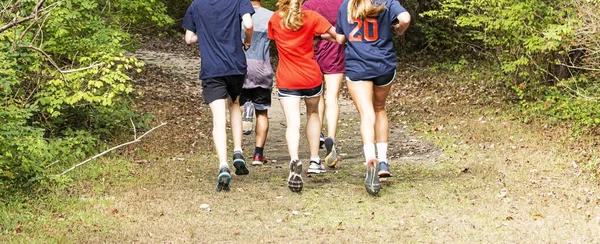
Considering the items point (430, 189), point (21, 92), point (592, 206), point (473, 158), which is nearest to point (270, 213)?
point (430, 189)

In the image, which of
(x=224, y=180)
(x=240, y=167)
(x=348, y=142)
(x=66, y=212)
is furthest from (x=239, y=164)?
(x=348, y=142)

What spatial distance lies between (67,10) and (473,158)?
4.95 m

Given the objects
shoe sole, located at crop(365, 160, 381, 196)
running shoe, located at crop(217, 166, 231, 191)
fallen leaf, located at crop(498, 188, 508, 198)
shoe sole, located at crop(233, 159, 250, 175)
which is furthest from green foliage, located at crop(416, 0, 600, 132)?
running shoe, located at crop(217, 166, 231, 191)

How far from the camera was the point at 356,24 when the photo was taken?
7871mm

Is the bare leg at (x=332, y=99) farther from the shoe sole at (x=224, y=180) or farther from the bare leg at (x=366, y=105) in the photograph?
the shoe sole at (x=224, y=180)

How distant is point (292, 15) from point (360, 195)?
1795 mm

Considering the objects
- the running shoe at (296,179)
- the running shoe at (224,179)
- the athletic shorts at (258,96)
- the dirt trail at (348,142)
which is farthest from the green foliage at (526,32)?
the running shoe at (224,179)

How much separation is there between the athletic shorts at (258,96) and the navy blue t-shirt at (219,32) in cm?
117

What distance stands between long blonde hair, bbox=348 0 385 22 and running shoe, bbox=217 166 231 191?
6.07ft

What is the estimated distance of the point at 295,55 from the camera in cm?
809

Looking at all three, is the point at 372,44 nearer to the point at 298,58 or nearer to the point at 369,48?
the point at 369,48

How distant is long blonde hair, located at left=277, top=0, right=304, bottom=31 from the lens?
7852 mm

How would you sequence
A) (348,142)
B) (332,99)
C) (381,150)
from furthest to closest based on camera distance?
1. (348,142)
2. (332,99)
3. (381,150)

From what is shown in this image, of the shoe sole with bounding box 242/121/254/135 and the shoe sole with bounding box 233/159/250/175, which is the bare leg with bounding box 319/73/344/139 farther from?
the shoe sole with bounding box 242/121/254/135
